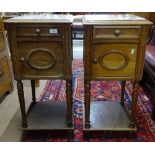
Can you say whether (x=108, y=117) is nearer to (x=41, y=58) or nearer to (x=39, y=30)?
(x=41, y=58)

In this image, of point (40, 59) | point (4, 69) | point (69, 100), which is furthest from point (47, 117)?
point (4, 69)

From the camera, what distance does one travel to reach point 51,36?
50.1 inches

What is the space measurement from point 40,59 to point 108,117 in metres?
0.75

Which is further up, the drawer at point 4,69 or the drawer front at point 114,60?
the drawer front at point 114,60

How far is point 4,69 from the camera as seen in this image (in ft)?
7.23

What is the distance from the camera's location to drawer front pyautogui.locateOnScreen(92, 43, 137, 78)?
129 cm

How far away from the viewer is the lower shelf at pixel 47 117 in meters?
1.58

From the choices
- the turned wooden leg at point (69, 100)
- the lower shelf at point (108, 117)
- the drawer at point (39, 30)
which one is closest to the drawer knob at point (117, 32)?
the drawer at point (39, 30)

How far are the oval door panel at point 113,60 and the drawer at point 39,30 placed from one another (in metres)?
0.32

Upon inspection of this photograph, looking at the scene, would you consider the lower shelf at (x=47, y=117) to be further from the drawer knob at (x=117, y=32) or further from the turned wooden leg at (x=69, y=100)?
the drawer knob at (x=117, y=32)

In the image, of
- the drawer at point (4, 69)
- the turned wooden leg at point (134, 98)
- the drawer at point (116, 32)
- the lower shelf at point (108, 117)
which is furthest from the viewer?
the drawer at point (4, 69)
